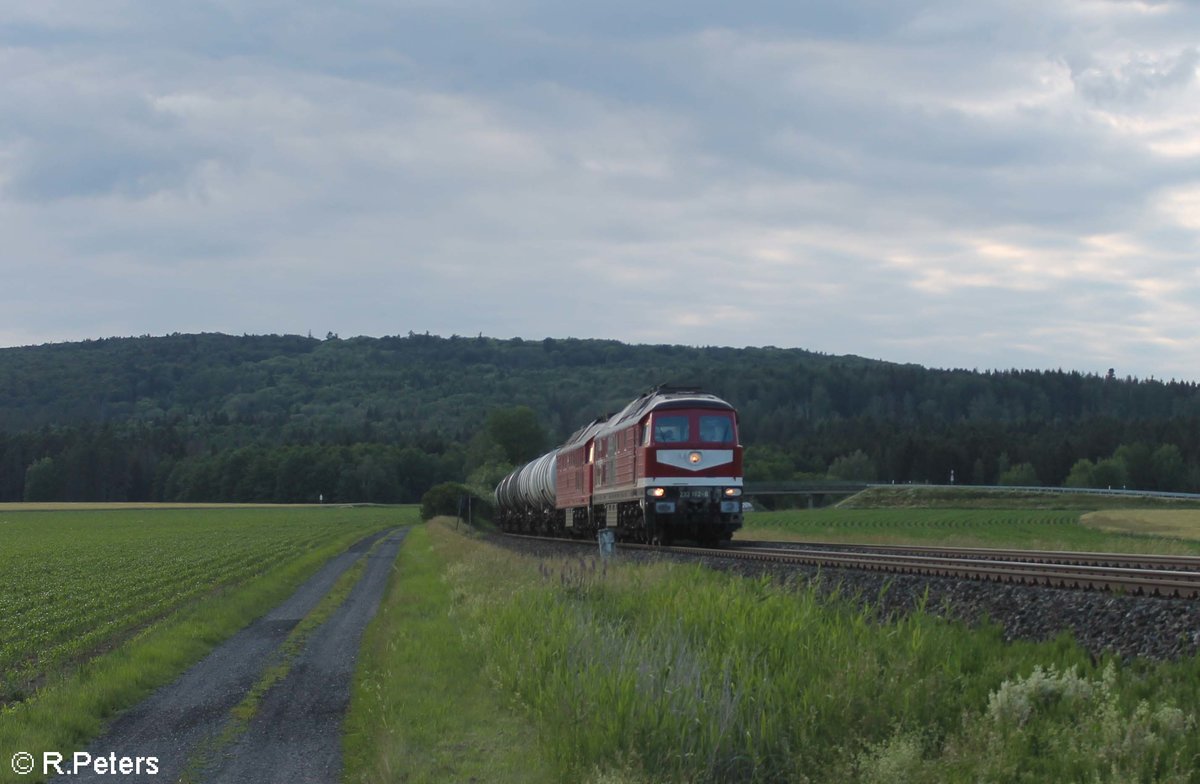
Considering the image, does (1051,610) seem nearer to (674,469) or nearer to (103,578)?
(674,469)

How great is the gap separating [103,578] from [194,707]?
77.8 feet

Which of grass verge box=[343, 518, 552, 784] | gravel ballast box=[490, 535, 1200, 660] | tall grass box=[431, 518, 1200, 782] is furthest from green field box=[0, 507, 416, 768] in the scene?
gravel ballast box=[490, 535, 1200, 660]

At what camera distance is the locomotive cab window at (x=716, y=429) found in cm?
3169

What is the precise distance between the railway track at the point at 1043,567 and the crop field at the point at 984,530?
11.3 meters

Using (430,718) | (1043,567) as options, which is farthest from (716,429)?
(430,718)

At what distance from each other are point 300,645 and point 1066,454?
129 m

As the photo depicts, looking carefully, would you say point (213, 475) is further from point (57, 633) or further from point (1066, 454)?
point (57, 633)

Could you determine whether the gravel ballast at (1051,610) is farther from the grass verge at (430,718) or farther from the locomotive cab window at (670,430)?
the locomotive cab window at (670,430)

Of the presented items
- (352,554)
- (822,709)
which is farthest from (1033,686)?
(352,554)

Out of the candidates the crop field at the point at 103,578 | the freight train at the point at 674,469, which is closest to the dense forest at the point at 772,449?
the crop field at the point at 103,578

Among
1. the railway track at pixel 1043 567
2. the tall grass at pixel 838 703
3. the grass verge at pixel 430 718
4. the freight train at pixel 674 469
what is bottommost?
the grass verge at pixel 430 718

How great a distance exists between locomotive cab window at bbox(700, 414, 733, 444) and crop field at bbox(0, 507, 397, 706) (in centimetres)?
1343

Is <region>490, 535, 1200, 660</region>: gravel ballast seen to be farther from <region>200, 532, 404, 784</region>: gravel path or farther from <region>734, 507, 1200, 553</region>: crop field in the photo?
<region>734, 507, 1200, 553</region>: crop field

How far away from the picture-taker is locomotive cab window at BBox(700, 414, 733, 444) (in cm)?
3169
